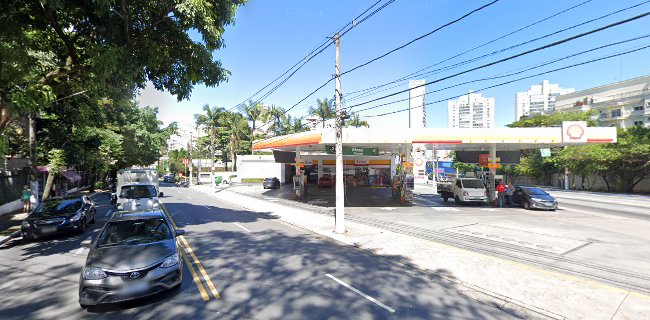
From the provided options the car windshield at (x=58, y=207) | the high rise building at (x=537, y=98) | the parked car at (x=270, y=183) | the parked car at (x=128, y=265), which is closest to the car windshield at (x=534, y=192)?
the parked car at (x=128, y=265)

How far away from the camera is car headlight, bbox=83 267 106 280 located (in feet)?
Answer: 18.2

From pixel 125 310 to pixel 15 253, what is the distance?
25.2ft

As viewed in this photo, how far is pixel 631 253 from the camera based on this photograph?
981 cm

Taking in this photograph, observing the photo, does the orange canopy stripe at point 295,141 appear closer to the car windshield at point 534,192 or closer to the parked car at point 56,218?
the parked car at point 56,218

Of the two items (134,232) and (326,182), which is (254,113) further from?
(134,232)

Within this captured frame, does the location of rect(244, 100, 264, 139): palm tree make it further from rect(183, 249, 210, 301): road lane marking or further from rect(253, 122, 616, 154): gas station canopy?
rect(183, 249, 210, 301): road lane marking

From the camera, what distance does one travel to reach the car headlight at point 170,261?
6019mm

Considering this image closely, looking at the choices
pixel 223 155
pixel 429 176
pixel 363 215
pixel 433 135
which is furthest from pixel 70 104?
pixel 429 176

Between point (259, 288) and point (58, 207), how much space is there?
36.9 feet

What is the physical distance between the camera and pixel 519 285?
7.16 meters

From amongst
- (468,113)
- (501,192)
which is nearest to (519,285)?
(501,192)

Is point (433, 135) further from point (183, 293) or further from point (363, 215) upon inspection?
point (183, 293)

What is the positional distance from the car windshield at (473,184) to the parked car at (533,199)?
7.18 feet

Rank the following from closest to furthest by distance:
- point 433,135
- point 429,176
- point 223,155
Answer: point 433,135 < point 223,155 < point 429,176
